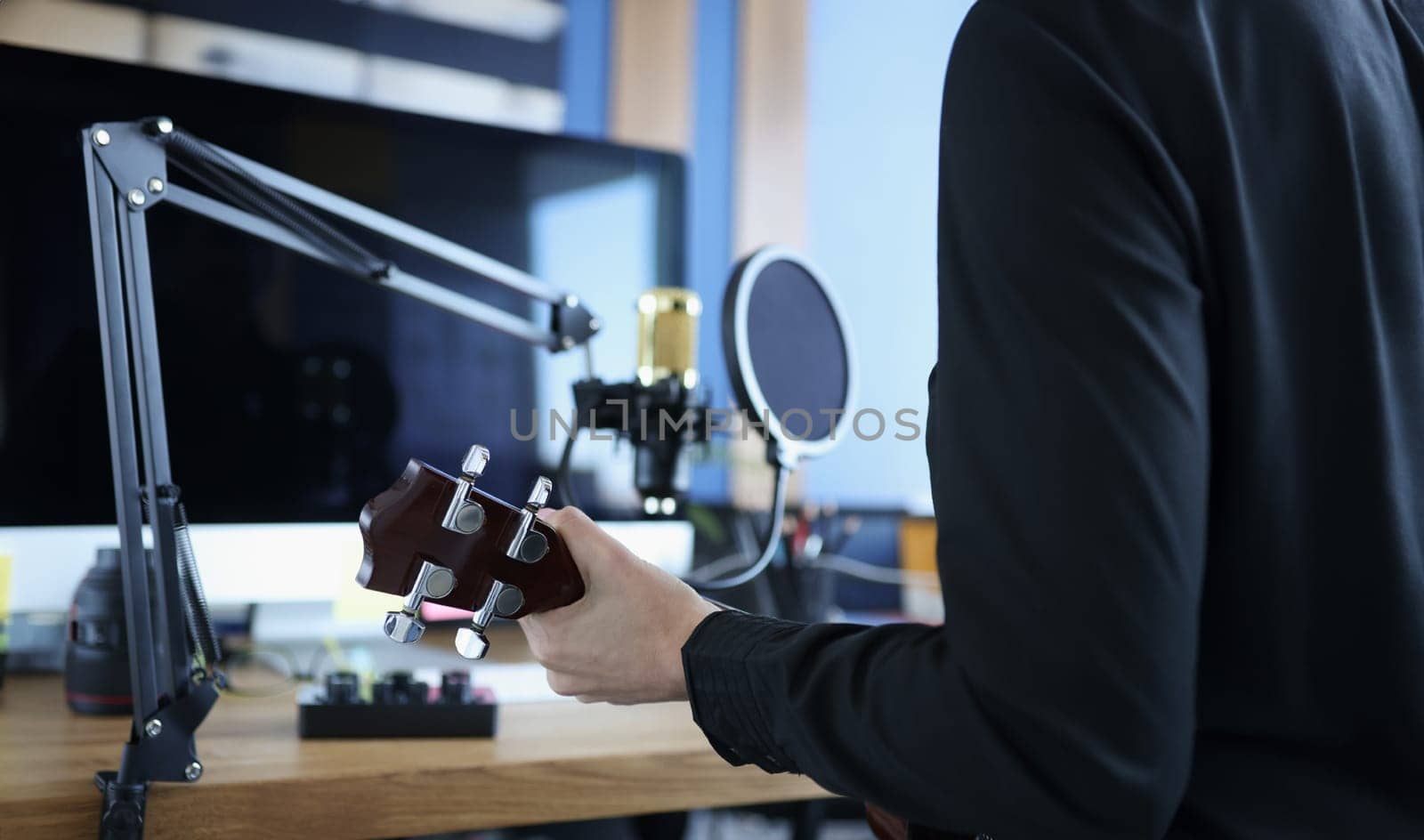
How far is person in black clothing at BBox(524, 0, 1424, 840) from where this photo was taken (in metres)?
0.49

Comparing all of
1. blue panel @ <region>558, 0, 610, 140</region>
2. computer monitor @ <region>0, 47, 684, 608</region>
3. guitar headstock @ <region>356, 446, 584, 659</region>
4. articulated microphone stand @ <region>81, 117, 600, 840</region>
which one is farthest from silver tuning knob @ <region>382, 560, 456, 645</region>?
blue panel @ <region>558, 0, 610, 140</region>

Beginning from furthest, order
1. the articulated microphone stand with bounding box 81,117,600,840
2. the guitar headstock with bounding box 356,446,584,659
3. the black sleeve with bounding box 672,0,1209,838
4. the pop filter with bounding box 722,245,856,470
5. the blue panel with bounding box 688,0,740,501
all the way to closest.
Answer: the blue panel with bounding box 688,0,740,501 → the pop filter with bounding box 722,245,856,470 → the articulated microphone stand with bounding box 81,117,600,840 → the guitar headstock with bounding box 356,446,584,659 → the black sleeve with bounding box 672,0,1209,838

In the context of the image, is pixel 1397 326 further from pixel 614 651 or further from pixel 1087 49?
pixel 614 651

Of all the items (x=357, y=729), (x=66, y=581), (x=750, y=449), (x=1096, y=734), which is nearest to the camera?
(x=1096, y=734)

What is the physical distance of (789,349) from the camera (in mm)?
1234

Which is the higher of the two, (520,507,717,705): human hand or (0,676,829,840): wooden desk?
(520,507,717,705): human hand

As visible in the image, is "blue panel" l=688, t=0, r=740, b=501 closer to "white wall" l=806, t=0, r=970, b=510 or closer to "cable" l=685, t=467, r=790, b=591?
"white wall" l=806, t=0, r=970, b=510

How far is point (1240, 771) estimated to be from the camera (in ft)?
1.89

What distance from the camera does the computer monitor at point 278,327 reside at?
1.17 metres

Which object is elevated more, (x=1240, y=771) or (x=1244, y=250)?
(x=1244, y=250)

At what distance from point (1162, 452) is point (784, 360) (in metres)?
0.74

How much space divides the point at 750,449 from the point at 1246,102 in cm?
153

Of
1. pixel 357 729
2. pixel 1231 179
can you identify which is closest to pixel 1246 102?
pixel 1231 179

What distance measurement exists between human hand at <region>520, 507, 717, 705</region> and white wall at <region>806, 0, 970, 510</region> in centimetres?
150
